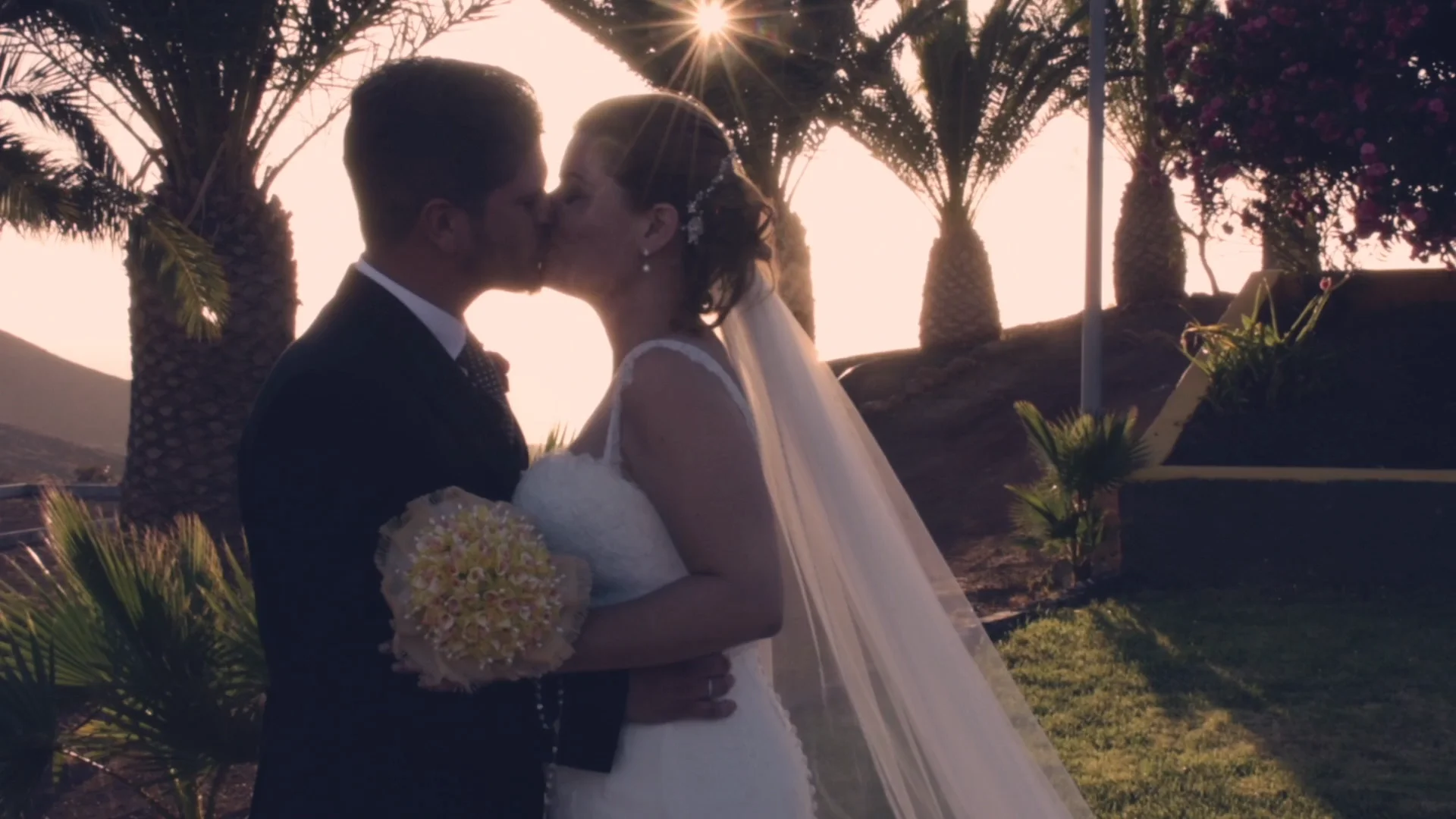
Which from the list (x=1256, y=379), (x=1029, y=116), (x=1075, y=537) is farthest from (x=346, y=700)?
(x=1029, y=116)

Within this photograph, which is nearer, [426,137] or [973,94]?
[426,137]

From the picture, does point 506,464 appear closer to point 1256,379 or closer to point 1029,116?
point 1256,379

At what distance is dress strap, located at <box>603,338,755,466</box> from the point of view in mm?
2908

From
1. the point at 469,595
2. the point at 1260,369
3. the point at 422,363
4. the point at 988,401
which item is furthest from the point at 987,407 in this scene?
the point at 469,595

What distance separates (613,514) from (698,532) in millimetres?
222

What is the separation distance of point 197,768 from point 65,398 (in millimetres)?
29814

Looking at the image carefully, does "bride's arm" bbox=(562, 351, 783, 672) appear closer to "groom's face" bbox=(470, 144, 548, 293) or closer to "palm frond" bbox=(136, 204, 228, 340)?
"groom's face" bbox=(470, 144, 548, 293)

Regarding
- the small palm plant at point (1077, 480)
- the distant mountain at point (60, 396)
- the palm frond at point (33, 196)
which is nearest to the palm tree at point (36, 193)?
the palm frond at point (33, 196)

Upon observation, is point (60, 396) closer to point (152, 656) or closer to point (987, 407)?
point (987, 407)

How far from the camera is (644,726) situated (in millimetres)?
3031

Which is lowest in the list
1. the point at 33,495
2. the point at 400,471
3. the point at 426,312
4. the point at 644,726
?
the point at 33,495

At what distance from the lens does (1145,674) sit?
337 inches

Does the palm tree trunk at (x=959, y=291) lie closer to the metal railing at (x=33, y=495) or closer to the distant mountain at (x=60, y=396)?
the metal railing at (x=33, y=495)

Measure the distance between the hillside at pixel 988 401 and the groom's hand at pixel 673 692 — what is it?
935 cm
